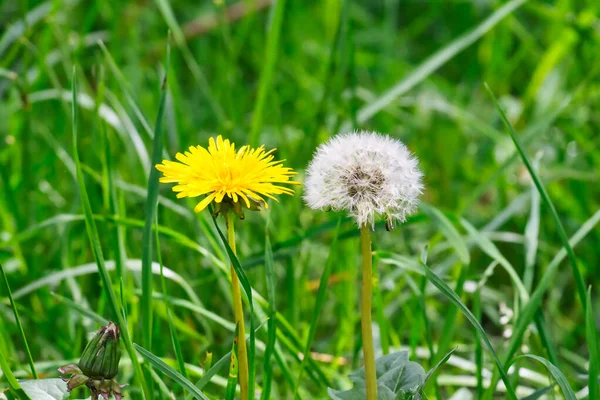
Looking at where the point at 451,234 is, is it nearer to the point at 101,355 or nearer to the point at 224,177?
the point at 224,177

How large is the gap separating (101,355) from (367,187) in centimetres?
41

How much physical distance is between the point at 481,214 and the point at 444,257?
0.83 feet

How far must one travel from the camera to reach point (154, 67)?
3.08 m

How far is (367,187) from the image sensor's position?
1.00 metres

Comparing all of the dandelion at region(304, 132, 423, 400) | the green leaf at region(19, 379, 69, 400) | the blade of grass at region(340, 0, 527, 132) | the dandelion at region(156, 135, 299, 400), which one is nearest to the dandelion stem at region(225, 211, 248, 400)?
the dandelion at region(156, 135, 299, 400)

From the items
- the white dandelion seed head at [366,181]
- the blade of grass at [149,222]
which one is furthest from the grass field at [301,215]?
the white dandelion seed head at [366,181]

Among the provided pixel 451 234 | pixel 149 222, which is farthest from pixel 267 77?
pixel 149 222

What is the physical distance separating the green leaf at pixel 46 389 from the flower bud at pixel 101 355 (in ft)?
0.32

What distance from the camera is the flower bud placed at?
0.93 metres

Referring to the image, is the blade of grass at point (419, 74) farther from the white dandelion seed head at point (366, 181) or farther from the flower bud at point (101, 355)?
the flower bud at point (101, 355)

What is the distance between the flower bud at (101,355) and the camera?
0.93m

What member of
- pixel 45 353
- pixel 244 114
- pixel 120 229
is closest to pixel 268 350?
pixel 120 229

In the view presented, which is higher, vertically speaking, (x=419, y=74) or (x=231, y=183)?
(x=419, y=74)

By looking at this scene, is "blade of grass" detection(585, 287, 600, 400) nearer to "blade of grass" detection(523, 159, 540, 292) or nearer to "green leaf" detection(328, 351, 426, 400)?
"green leaf" detection(328, 351, 426, 400)
